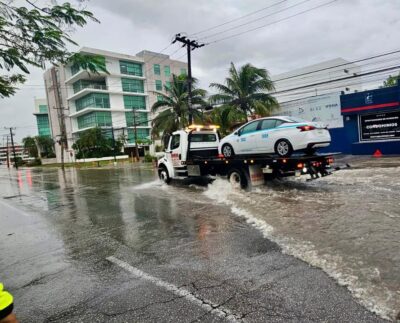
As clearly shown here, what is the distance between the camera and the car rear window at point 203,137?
12.2 m

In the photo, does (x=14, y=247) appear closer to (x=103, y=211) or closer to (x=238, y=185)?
(x=103, y=211)

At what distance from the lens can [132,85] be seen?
5716 centimetres

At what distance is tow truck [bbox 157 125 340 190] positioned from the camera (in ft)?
28.4

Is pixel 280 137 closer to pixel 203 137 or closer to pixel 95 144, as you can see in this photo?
pixel 203 137

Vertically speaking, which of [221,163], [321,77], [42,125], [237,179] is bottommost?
[237,179]

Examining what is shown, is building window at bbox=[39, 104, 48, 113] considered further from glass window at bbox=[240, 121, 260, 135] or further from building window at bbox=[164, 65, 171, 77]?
glass window at bbox=[240, 121, 260, 135]

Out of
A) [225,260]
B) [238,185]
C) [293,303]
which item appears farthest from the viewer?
[238,185]

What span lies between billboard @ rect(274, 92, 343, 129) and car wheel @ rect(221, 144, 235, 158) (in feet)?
41.3

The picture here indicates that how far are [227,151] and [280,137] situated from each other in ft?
8.45

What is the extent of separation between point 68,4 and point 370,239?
211 inches

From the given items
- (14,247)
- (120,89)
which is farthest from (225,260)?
(120,89)

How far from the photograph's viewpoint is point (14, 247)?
5652 mm

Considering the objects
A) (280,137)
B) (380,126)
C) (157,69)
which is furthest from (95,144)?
(280,137)

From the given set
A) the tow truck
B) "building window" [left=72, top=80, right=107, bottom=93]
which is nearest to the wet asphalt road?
the tow truck
